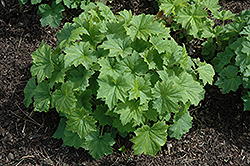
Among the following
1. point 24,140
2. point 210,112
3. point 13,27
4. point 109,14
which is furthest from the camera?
point 13,27

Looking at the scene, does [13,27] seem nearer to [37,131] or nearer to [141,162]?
[37,131]

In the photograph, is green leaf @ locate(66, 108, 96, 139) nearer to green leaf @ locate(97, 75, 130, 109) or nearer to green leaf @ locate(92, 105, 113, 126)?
green leaf @ locate(92, 105, 113, 126)

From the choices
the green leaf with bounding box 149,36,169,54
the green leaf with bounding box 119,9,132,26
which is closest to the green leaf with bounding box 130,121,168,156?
the green leaf with bounding box 149,36,169,54

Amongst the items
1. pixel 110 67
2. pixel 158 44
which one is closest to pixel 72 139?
pixel 110 67

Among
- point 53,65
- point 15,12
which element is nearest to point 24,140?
point 53,65

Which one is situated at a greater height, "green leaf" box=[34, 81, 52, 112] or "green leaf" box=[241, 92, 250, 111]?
"green leaf" box=[34, 81, 52, 112]

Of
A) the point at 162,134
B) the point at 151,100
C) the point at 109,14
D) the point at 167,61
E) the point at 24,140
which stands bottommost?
the point at 24,140

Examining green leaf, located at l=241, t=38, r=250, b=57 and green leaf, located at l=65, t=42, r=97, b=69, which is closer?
green leaf, located at l=65, t=42, r=97, b=69
